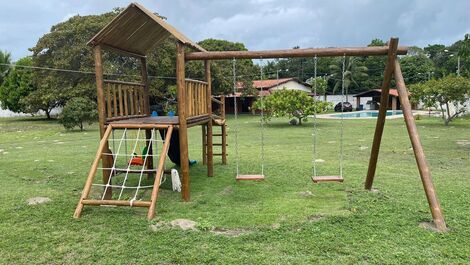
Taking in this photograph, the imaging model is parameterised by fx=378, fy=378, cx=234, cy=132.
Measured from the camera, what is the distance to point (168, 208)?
17.1 ft

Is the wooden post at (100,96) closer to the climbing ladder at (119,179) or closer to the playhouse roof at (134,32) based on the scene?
the climbing ladder at (119,179)

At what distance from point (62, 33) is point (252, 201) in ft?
78.4

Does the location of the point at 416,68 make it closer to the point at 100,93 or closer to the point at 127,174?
the point at 127,174

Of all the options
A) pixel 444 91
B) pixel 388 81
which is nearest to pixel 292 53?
pixel 388 81

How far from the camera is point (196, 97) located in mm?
6512

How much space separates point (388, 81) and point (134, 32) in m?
4.03

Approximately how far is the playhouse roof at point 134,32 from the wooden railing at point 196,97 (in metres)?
0.62

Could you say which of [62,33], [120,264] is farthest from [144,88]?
[62,33]

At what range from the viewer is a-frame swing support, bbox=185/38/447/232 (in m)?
4.36

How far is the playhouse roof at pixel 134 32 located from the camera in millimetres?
5434

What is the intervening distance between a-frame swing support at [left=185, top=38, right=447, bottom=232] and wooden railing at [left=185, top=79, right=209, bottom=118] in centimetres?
57

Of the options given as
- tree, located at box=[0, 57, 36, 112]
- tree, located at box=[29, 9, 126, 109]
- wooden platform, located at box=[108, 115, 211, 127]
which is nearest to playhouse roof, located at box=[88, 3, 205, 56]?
wooden platform, located at box=[108, 115, 211, 127]

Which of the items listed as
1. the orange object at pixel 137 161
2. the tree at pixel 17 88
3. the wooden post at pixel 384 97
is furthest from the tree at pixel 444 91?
the tree at pixel 17 88

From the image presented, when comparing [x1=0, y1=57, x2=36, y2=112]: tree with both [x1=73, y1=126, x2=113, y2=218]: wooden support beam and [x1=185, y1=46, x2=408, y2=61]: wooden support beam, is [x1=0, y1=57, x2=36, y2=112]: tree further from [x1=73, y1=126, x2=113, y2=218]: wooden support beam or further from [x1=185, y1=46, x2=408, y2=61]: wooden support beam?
[x1=185, y1=46, x2=408, y2=61]: wooden support beam
